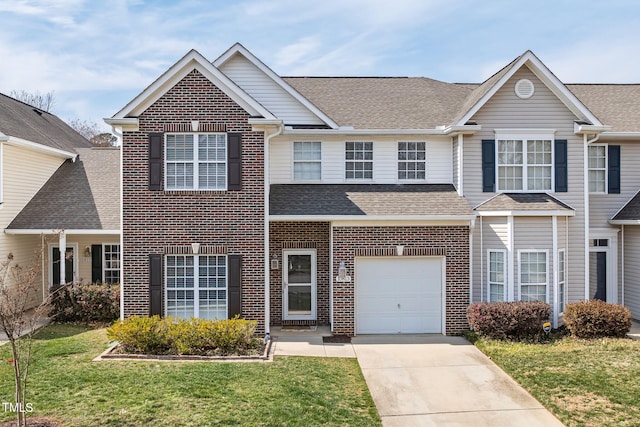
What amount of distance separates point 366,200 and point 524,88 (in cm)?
588

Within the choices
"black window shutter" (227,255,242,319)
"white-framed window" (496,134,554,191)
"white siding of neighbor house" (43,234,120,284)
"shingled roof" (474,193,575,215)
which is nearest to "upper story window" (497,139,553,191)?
"white-framed window" (496,134,554,191)

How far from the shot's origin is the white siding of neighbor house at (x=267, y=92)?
1553 cm

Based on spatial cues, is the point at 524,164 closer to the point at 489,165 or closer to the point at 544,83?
the point at 489,165

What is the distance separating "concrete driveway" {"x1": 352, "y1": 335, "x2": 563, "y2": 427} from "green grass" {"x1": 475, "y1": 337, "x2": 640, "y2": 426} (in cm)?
30

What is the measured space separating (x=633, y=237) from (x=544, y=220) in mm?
4109

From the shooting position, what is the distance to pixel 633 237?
51.1ft

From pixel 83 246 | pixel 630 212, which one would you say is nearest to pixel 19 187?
pixel 83 246

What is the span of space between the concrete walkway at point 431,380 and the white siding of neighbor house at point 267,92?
21.7 ft

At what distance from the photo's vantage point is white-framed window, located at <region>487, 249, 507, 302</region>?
13.8 meters

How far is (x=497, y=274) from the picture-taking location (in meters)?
14.0

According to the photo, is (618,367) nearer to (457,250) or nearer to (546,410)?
(546,410)

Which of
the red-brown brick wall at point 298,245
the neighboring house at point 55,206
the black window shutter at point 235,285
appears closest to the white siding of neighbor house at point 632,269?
the red-brown brick wall at point 298,245

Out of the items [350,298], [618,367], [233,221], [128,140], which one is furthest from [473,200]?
[128,140]

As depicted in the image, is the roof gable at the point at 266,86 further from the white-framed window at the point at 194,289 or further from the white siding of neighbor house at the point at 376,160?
the white-framed window at the point at 194,289
